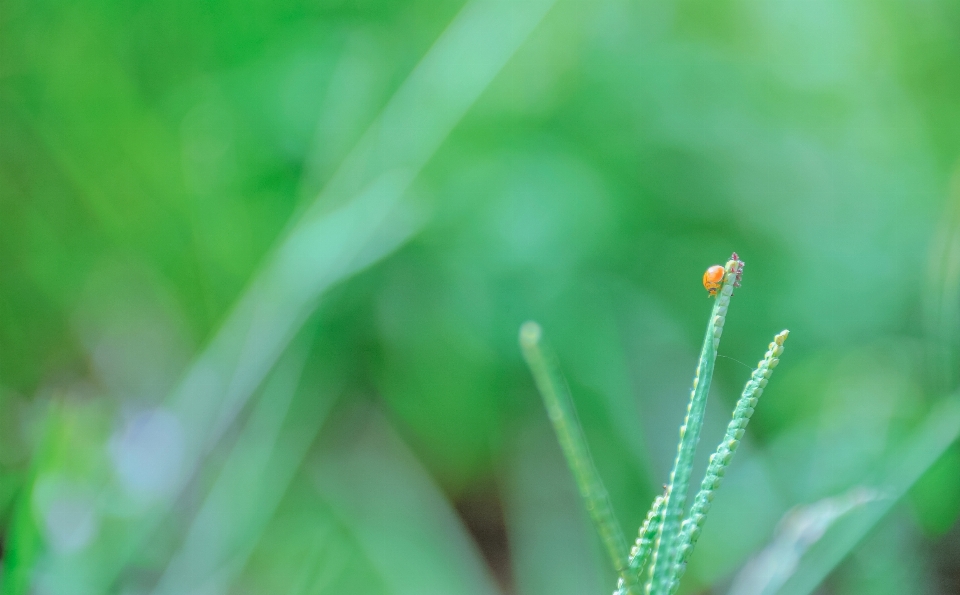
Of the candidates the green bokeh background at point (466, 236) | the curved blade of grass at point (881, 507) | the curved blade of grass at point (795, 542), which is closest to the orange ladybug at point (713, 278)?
Answer: the curved blade of grass at point (795, 542)

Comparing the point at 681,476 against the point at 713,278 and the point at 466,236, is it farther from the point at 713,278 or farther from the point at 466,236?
the point at 466,236

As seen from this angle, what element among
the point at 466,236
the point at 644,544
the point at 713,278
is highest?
the point at 466,236

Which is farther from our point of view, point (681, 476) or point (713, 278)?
point (713, 278)

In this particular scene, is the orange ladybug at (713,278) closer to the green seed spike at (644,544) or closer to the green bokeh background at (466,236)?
the green seed spike at (644,544)

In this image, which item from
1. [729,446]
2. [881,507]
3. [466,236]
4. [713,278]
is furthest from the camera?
[466,236]

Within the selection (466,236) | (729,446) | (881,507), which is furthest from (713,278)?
(466,236)
